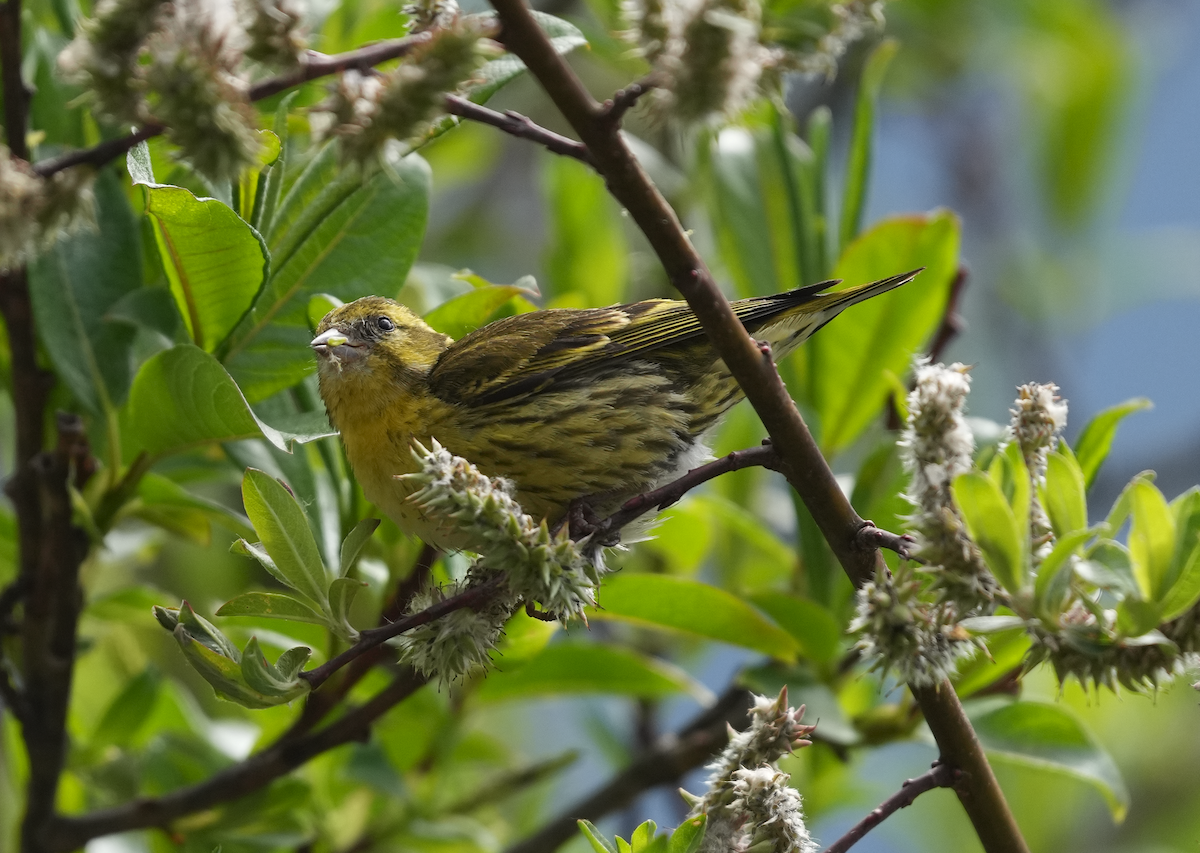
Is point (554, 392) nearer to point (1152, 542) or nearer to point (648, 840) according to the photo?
point (648, 840)

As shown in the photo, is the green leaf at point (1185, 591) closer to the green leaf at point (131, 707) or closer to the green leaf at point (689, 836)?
the green leaf at point (689, 836)

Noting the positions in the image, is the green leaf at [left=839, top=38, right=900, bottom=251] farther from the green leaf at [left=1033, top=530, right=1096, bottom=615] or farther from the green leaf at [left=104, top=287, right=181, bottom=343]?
the green leaf at [left=1033, top=530, right=1096, bottom=615]

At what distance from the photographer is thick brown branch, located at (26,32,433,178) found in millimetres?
1513

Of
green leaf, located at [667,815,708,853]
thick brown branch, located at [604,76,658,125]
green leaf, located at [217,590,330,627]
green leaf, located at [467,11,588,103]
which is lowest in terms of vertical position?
green leaf, located at [667,815,708,853]

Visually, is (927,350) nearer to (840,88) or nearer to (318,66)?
(318,66)

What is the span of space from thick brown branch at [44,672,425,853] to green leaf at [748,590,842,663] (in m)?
0.87

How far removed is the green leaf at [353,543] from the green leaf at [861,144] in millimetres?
1960

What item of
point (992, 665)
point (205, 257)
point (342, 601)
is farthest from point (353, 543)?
point (992, 665)

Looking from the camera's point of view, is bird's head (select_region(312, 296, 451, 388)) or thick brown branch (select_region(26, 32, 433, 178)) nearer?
thick brown branch (select_region(26, 32, 433, 178))

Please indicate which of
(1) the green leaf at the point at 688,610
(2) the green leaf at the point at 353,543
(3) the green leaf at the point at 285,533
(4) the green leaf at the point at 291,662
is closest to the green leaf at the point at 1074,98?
(1) the green leaf at the point at 688,610

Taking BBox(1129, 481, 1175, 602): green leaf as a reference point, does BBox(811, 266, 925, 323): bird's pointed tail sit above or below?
below

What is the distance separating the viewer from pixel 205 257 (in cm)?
244

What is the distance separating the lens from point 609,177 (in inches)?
68.0

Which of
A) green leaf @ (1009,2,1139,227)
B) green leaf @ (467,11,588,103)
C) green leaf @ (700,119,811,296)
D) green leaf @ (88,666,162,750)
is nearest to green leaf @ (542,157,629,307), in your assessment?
green leaf @ (700,119,811,296)
